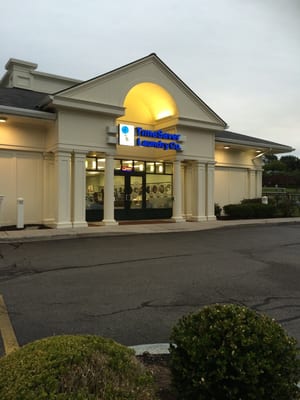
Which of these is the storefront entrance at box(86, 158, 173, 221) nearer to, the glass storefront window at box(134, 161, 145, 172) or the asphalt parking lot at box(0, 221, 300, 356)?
the glass storefront window at box(134, 161, 145, 172)

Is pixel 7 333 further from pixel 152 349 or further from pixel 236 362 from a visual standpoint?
pixel 236 362

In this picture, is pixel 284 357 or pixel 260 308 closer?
pixel 284 357

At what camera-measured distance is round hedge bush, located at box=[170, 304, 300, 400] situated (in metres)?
2.27

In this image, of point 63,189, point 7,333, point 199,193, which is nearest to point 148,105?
point 199,193

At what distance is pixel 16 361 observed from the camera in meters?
2.13

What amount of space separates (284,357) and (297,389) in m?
0.26

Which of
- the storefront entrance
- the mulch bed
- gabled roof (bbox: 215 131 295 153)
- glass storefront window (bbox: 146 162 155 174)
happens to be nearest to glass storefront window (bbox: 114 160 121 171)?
the storefront entrance

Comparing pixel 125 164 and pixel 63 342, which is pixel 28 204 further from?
pixel 63 342

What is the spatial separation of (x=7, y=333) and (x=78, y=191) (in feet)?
37.0

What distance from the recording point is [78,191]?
603 inches

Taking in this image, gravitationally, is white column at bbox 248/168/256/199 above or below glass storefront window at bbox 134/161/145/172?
Result: below

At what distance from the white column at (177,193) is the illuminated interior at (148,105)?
2.57 metres

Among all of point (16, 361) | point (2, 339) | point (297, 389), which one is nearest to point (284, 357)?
point (297, 389)

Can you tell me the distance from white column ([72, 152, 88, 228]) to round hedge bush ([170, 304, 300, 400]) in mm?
13075
